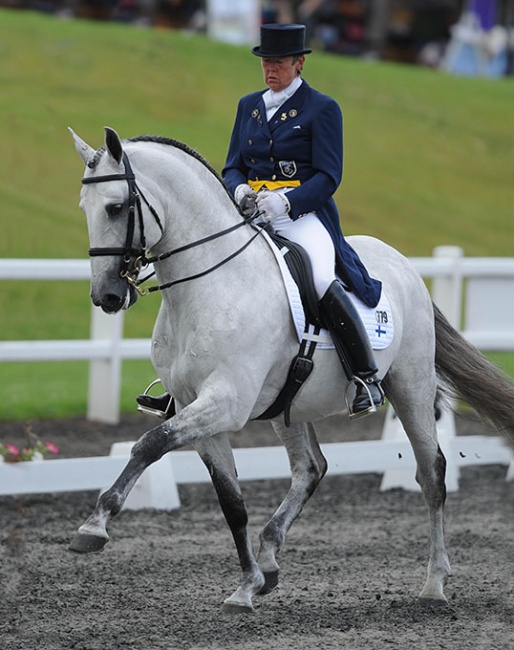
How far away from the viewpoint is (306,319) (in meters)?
5.87

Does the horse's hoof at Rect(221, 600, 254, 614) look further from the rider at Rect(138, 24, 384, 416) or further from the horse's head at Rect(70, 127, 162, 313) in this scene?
the horse's head at Rect(70, 127, 162, 313)

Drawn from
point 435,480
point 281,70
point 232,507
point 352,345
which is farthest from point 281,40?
point 435,480

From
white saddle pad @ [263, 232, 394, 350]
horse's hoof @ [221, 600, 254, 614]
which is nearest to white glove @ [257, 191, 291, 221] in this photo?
white saddle pad @ [263, 232, 394, 350]

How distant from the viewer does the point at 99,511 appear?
5035 millimetres

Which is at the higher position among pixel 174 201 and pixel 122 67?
pixel 174 201

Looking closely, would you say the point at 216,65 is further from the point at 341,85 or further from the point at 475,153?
the point at 475,153

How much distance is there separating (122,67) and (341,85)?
19.9 ft

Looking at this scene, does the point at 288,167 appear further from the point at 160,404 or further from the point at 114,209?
the point at 160,404

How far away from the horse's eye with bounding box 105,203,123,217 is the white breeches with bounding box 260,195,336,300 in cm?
103

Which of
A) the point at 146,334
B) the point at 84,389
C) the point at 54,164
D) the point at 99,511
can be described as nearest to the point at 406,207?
the point at 54,164

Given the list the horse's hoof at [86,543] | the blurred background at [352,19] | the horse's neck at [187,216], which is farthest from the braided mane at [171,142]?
the blurred background at [352,19]

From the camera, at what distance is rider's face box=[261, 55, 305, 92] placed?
5898 mm

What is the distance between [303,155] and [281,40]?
22.2 inches

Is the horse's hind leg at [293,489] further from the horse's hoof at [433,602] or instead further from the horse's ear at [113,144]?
the horse's ear at [113,144]
